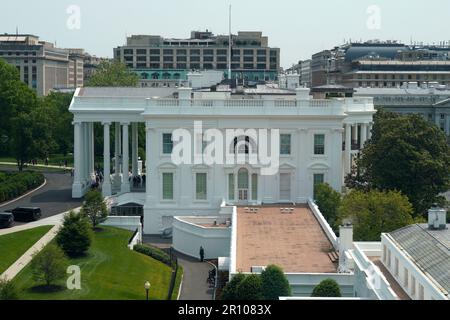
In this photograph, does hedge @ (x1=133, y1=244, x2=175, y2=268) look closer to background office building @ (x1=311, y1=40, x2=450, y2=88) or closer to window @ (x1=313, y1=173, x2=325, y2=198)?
window @ (x1=313, y1=173, x2=325, y2=198)

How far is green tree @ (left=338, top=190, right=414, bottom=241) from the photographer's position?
168 feet

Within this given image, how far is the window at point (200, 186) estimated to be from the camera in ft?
223

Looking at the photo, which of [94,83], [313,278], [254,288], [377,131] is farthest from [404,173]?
[94,83]

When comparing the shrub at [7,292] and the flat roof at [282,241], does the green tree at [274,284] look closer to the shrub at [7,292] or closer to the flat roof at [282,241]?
the flat roof at [282,241]

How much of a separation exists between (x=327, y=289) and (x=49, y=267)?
13.2 metres

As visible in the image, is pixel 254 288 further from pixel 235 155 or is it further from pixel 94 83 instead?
pixel 94 83

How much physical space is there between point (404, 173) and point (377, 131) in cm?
1014

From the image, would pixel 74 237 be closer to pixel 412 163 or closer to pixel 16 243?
pixel 16 243

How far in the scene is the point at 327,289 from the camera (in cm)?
3803

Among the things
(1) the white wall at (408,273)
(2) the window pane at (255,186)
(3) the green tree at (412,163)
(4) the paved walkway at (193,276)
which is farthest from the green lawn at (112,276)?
(3) the green tree at (412,163)

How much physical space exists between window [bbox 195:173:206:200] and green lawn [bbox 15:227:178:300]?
1023cm

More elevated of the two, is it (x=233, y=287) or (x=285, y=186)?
(x=285, y=186)

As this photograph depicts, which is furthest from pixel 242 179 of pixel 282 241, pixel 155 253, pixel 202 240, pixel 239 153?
pixel 282 241
